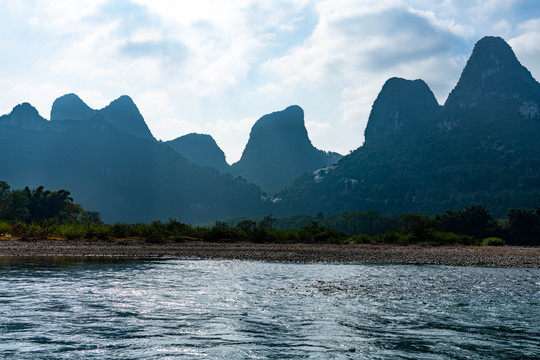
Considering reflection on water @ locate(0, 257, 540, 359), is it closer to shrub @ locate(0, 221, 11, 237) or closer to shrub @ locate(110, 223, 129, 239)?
shrub @ locate(110, 223, 129, 239)

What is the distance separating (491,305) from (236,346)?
8.23m

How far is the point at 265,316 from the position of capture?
10125mm

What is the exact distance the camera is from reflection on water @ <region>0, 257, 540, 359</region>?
7.47 m

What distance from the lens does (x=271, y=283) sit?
15547 mm

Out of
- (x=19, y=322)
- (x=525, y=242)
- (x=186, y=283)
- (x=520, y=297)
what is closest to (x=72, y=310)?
(x=19, y=322)

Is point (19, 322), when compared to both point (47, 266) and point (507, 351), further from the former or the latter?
point (47, 266)

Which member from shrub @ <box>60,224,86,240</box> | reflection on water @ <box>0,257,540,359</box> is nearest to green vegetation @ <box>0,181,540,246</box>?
shrub @ <box>60,224,86,240</box>

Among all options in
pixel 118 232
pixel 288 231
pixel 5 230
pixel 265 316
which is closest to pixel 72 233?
pixel 118 232

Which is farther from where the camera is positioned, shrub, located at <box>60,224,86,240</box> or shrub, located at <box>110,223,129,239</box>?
shrub, located at <box>110,223,129,239</box>

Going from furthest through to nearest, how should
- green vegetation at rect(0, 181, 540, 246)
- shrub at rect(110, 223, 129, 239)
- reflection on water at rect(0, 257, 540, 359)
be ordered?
shrub at rect(110, 223, 129, 239) → green vegetation at rect(0, 181, 540, 246) → reflection on water at rect(0, 257, 540, 359)

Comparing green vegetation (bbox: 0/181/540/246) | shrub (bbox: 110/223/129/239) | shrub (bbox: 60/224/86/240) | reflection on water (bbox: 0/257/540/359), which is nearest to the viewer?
reflection on water (bbox: 0/257/540/359)

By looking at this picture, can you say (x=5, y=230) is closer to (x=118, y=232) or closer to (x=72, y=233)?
(x=72, y=233)

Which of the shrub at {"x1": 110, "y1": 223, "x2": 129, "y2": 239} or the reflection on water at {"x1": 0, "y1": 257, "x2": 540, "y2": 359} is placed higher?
the shrub at {"x1": 110, "y1": 223, "x2": 129, "y2": 239}

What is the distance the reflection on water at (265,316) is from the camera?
24.5ft
